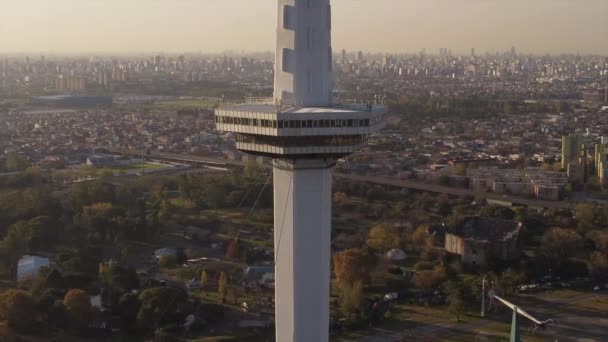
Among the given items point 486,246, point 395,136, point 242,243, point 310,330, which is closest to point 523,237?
point 486,246

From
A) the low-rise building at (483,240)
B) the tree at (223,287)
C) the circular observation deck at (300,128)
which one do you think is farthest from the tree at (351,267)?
the circular observation deck at (300,128)

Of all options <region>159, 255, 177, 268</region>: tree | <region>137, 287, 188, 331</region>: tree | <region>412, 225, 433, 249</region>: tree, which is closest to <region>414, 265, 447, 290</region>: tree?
<region>412, 225, 433, 249</region>: tree

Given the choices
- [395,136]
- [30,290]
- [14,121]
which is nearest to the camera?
[30,290]

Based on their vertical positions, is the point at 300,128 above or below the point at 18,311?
above

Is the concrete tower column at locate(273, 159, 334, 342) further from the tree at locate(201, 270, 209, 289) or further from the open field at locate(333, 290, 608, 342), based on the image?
the tree at locate(201, 270, 209, 289)

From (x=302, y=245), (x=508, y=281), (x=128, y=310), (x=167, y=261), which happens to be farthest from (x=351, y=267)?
(x=302, y=245)

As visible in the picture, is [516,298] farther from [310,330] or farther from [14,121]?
[14,121]

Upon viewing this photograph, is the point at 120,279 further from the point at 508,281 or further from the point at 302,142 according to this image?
the point at 302,142
